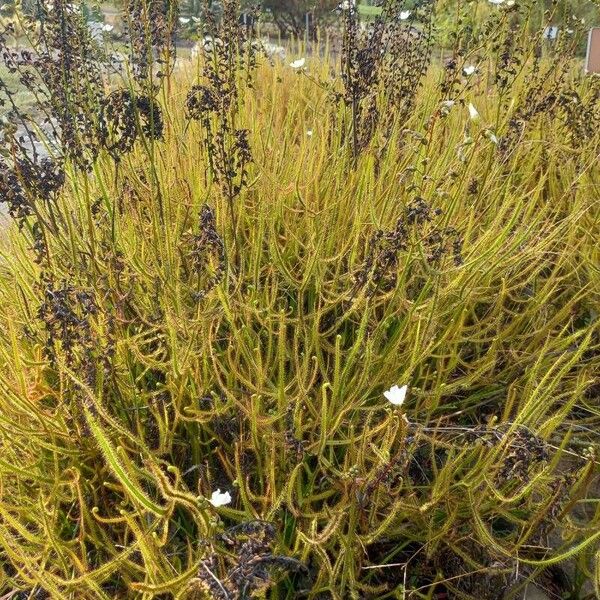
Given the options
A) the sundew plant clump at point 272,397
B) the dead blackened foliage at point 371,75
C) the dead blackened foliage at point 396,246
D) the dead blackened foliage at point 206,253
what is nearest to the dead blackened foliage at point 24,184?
the sundew plant clump at point 272,397

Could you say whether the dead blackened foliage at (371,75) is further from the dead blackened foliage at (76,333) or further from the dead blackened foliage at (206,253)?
the dead blackened foliage at (76,333)

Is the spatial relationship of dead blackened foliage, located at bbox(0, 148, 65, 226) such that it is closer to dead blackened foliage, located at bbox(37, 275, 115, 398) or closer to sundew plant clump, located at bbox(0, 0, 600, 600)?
sundew plant clump, located at bbox(0, 0, 600, 600)

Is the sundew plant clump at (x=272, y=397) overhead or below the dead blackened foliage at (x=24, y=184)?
below

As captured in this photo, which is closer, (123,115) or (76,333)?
(76,333)

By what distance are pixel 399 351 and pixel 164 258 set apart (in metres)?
0.71

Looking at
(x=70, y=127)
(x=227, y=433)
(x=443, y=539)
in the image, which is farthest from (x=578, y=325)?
(x=70, y=127)

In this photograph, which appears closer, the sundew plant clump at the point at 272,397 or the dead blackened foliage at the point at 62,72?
the sundew plant clump at the point at 272,397

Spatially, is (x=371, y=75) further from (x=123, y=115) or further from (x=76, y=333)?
(x=76, y=333)

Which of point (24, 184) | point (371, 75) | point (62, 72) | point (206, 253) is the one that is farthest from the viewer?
point (371, 75)

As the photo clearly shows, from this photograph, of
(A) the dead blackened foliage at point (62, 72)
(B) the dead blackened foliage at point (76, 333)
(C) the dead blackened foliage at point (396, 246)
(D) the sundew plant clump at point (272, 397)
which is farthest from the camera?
(A) the dead blackened foliage at point (62, 72)

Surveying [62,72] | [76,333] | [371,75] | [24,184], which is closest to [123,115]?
[62,72]

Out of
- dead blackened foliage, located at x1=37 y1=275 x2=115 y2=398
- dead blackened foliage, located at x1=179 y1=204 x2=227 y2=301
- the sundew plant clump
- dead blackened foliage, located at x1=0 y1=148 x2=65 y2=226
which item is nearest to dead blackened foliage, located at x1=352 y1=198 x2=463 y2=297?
the sundew plant clump

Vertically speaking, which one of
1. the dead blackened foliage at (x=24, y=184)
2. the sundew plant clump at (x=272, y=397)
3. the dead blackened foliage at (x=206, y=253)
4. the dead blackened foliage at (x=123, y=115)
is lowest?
the sundew plant clump at (x=272, y=397)

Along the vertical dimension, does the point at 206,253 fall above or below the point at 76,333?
above
